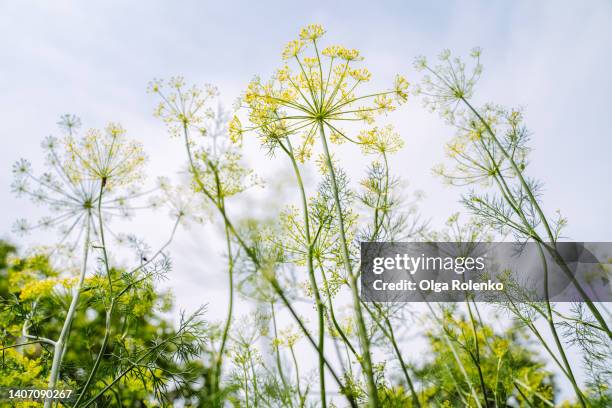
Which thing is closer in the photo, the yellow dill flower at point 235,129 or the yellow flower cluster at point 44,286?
the yellow dill flower at point 235,129

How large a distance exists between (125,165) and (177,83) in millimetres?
1307

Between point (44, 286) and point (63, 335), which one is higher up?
point (44, 286)

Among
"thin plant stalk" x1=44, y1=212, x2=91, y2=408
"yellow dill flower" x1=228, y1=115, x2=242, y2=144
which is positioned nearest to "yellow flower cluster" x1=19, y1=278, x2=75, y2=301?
"thin plant stalk" x1=44, y1=212, x2=91, y2=408

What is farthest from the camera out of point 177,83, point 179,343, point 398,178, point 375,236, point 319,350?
point 179,343

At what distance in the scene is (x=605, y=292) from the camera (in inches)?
133

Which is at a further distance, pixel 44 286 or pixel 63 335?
pixel 44 286

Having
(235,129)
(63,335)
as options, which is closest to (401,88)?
(235,129)

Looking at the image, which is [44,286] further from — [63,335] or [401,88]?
[401,88]

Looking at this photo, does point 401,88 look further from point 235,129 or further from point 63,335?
point 63,335

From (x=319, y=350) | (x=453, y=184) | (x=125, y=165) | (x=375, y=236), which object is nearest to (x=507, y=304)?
(x=453, y=184)

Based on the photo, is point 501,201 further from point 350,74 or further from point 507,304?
point 350,74

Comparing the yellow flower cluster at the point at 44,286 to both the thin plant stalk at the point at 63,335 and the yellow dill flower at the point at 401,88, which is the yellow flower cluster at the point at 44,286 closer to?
the thin plant stalk at the point at 63,335

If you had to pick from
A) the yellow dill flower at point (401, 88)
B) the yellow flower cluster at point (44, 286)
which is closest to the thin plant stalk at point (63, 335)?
the yellow flower cluster at point (44, 286)

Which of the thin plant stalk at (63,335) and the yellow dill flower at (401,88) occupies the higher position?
the yellow dill flower at (401,88)
